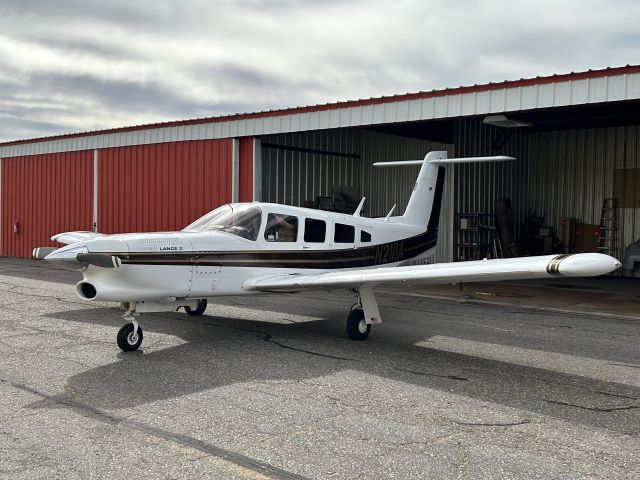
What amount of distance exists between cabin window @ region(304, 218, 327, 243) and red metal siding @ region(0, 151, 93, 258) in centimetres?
1470

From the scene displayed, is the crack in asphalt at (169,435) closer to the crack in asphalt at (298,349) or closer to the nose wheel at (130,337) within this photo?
the nose wheel at (130,337)

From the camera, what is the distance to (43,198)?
24750 millimetres

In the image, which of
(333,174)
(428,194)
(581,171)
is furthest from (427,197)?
(581,171)

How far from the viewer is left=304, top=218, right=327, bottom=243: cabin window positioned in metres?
10.1

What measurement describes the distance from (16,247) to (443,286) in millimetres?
17783

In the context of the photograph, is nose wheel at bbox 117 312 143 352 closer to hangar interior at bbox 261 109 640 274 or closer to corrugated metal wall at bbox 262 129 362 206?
corrugated metal wall at bbox 262 129 362 206

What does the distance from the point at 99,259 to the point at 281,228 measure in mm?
2994

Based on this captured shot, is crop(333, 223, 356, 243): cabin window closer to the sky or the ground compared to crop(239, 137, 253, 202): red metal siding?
closer to the ground

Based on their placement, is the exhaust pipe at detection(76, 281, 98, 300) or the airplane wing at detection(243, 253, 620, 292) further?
the exhaust pipe at detection(76, 281, 98, 300)

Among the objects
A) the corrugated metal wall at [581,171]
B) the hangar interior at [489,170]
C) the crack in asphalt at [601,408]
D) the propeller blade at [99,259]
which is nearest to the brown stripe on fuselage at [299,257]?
the propeller blade at [99,259]

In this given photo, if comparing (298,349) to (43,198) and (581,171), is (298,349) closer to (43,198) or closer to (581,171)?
(581,171)

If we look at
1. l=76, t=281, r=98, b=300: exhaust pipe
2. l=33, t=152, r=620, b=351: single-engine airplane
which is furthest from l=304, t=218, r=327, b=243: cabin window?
l=76, t=281, r=98, b=300: exhaust pipe

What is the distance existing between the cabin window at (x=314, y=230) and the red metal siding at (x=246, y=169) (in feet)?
25.0

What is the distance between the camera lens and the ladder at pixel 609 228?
851 inches
